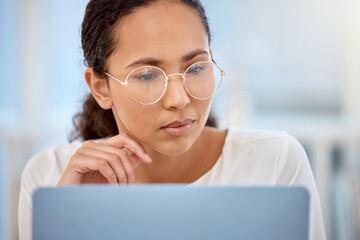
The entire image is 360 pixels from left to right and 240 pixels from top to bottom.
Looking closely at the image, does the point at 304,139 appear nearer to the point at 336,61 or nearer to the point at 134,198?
the point at 336,61

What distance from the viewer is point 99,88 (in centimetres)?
152

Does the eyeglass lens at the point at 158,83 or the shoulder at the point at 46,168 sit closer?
the eyeglass lens at the point at 158,83

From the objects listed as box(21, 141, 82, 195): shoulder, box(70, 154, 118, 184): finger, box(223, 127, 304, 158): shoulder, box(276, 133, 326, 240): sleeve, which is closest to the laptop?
box(70, 154, 118, 184): finger

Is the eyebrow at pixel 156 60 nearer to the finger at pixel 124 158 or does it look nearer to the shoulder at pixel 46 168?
the finger at pixel 124 158

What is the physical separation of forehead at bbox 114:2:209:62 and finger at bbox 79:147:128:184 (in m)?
0.26

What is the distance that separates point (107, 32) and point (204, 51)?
0.29m

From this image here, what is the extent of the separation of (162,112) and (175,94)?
0.23 feet

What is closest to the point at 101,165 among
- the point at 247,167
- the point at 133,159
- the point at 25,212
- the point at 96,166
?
the point at 96,166

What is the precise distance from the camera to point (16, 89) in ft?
10.4

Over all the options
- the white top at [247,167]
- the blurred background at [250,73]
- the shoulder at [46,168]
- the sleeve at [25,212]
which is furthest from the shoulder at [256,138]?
the blurred background at [250,73]

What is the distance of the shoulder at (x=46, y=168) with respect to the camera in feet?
5.22

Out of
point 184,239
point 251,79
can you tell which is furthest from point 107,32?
point 251,79

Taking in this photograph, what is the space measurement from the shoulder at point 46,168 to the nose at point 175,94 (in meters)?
0.53

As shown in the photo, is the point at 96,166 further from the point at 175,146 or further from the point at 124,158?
the point at 175,146
